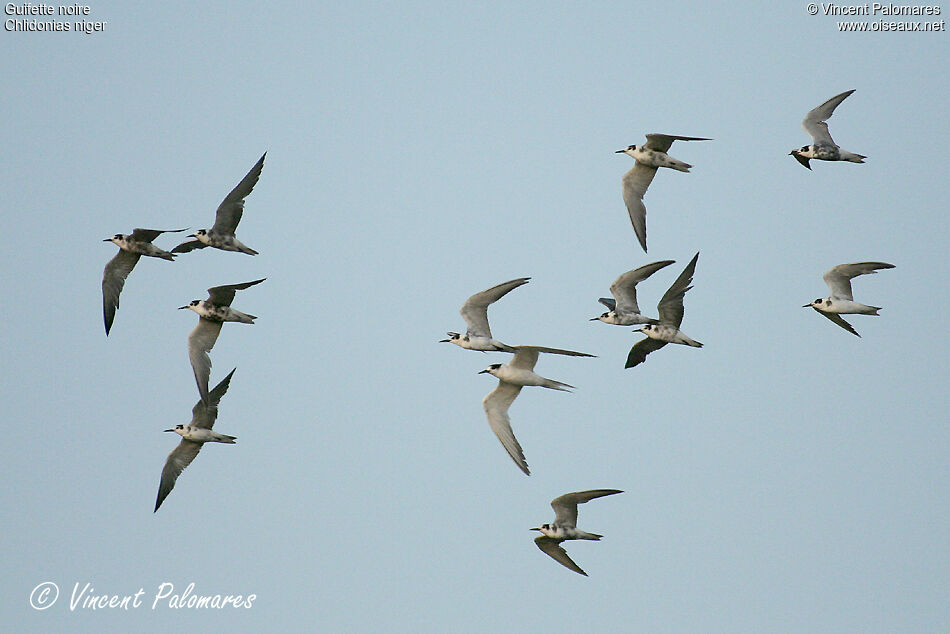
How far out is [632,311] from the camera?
2789cm

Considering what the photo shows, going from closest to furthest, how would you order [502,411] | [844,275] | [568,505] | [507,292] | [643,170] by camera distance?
[507,292]
[502,411]
[568,505]
[844,275]
[643,170]

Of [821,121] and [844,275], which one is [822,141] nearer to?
[821,121]

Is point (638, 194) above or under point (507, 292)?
above

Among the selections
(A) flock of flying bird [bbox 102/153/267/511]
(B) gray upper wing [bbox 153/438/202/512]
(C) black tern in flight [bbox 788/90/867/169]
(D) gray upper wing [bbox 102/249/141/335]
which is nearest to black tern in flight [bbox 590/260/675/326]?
(C) black tern in flight [bbox 788/90/867/169]

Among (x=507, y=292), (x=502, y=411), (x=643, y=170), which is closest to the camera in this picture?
(x=507, y=292)

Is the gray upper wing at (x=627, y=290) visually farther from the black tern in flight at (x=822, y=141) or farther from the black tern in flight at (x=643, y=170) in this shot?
the black tern in flight at (x=822, y=141)

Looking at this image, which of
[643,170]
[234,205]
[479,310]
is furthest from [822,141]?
[234,205]

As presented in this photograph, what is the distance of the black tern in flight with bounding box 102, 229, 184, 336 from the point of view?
91.8 feet

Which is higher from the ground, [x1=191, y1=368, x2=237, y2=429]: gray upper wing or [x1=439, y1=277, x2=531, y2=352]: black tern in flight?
[x1=439, y1=277, x2=531, y2=352]: black tern in flight

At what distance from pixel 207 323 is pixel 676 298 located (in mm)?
10707

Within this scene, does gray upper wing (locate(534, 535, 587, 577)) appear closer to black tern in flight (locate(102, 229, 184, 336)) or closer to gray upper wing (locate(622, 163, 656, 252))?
gray upper wing (locate(622, 163, 656, 252))

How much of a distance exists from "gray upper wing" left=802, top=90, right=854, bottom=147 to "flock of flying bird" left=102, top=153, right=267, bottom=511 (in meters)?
13.3

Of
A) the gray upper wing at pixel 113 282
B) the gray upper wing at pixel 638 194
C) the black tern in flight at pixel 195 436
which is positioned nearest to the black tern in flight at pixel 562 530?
the gray upper wing at pixel 638 194

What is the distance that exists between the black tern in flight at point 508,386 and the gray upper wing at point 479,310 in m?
0.90
